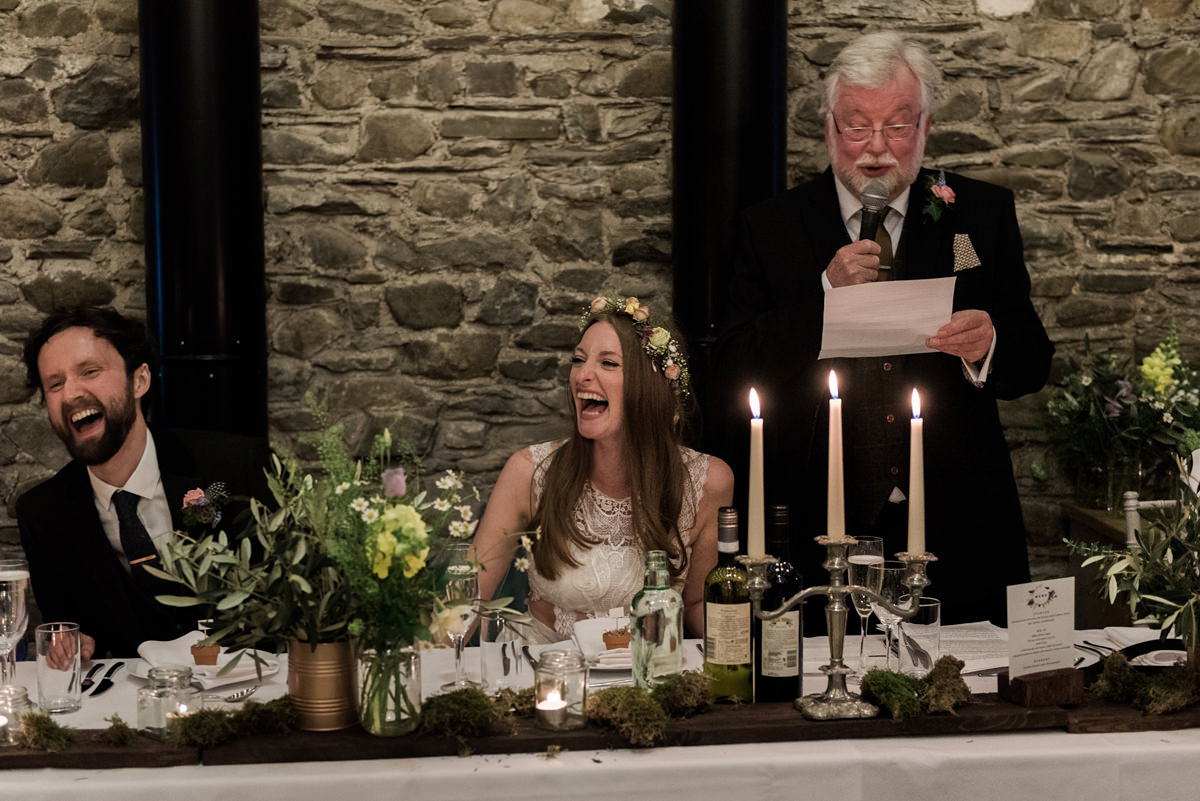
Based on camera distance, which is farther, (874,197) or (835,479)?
(874,197)

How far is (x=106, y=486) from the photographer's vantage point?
2789 mm

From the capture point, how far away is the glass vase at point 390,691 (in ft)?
5.24

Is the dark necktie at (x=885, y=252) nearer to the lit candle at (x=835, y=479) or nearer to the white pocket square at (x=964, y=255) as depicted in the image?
the white pocket square at (x=964, y=255)

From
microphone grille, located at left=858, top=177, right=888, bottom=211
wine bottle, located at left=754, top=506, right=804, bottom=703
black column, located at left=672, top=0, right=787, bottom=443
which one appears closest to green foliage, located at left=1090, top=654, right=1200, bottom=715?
Answer: wine bottle, located at left=754, top=506, right=804, bottom=703

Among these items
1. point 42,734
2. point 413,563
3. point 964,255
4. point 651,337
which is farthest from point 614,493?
point 42,734

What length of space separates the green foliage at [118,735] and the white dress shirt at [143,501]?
1.20 metres

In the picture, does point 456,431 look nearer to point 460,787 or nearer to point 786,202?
point 786,202

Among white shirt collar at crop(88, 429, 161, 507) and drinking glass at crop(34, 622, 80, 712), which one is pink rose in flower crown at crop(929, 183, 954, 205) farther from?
drinking glass at crop(34, 622, 80, 712)

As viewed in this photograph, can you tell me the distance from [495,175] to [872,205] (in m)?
1.55

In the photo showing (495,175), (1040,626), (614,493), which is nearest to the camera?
(1040,626)

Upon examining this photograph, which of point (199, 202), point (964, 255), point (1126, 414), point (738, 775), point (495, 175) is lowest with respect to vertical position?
point (738, 775)

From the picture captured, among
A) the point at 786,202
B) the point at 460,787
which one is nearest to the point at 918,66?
the point at 786,202

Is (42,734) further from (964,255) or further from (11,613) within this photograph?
(964,255)

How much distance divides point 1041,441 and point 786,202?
1443 mm
